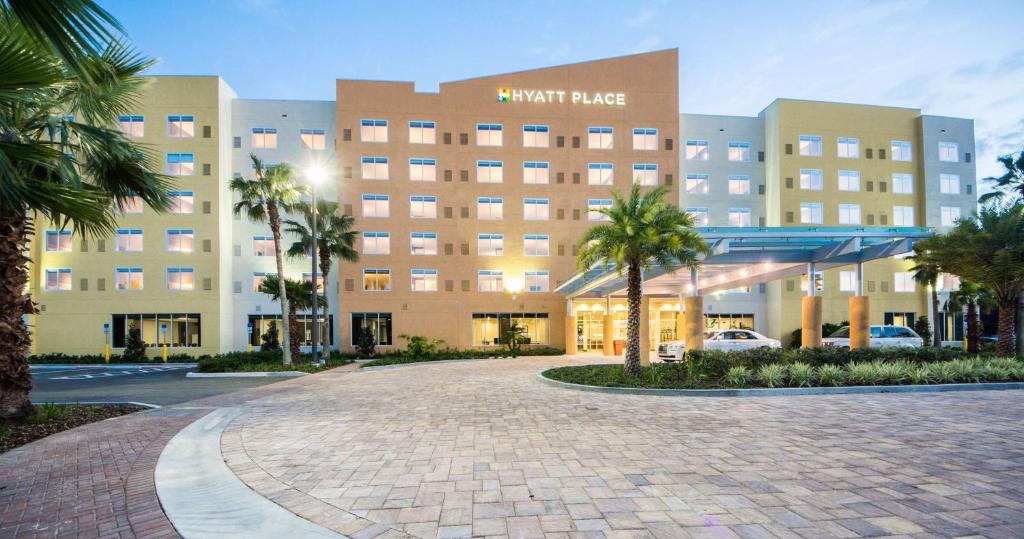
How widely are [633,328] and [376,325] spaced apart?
22.9 m

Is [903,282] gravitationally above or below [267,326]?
above

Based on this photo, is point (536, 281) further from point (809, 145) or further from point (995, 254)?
point (995, 254)

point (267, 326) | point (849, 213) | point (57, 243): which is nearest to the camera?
point (57, 243)

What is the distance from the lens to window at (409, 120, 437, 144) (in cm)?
3447

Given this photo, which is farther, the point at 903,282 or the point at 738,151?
the point at 738,151

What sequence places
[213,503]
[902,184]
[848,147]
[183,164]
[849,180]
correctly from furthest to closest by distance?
1. [902,184]
2. [848,147]
3. [849,180]
4. [183,164]
5. [213,503]

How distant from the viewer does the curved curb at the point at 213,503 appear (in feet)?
14.3

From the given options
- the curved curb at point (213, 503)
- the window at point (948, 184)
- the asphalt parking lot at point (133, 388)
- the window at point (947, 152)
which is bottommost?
the asphalt parking lot at point (133, 388)

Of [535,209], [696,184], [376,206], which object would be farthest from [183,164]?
[696,184]

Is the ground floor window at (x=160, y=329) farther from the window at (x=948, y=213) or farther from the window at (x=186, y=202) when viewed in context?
the window at (x=948, y=213)

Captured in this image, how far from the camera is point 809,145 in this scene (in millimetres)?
36438

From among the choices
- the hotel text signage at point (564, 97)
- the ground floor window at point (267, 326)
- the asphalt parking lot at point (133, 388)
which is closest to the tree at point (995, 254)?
the hotel text signage at point (564, 97)

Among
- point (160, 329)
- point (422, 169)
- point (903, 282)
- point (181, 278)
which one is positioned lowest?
point (160, 329)

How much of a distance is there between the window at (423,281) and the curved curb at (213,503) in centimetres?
2693
